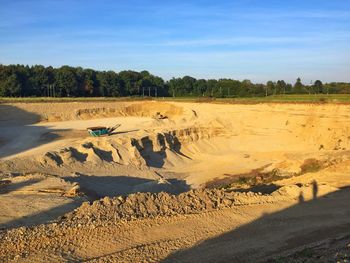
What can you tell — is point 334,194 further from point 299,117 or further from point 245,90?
point 245,90

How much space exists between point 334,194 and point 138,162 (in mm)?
17369

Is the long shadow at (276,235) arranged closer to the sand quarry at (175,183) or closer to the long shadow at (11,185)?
the sand quarry at (175,183)

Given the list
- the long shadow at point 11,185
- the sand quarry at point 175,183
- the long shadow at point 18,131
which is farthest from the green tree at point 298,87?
the long shadow at point 11,185

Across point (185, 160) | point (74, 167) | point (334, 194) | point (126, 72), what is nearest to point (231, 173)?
point (185, 160)

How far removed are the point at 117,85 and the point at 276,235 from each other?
69.5 meters

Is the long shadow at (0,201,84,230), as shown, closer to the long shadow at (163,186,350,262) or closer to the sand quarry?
the sand quarry

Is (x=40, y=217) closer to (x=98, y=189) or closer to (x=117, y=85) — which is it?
(x=98, y=189)

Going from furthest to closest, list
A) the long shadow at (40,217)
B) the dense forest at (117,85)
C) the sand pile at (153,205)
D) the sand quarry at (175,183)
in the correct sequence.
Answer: the dense forest at (117,85) < the long shadow at (40,217) < the sand pile at (153,205) < the sand quarry at (175,183)

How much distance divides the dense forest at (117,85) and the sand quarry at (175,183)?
2136 centimetres

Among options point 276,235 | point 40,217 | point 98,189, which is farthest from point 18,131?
point 276,235

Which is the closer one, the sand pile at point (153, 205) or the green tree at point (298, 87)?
the sand pile at point (153, 205)

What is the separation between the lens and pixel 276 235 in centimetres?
1193

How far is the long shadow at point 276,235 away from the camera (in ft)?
33.7

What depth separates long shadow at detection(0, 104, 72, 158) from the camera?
3169 cm
